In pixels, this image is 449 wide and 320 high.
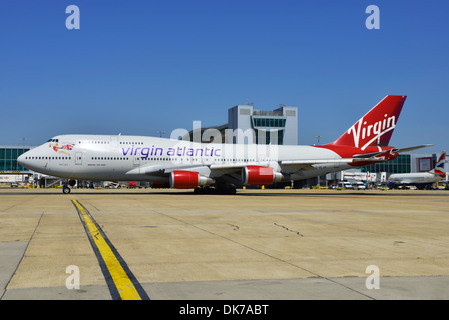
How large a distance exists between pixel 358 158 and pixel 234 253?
104ft

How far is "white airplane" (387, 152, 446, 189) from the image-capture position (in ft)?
269

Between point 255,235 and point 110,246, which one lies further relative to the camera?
point 255,235

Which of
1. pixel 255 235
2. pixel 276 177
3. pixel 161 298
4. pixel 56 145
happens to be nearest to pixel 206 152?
pixel 276 177

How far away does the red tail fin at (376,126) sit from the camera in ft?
129

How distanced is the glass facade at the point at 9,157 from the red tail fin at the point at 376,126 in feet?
291

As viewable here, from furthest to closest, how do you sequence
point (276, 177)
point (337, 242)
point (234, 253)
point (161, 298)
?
1. point (276, 177)
2. point (337, 242)
3. point (234, 253)
4. point (161, 298)

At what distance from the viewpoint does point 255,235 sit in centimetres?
1002

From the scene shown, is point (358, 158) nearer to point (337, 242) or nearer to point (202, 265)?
point (337, 242)

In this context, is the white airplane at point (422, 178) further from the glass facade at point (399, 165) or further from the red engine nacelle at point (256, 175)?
the red engine nacelle at point (256, 175)

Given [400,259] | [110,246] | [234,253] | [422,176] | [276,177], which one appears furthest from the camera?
[422,176]

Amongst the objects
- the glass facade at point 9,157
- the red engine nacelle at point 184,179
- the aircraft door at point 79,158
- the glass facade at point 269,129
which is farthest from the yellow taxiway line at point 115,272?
the glass facade at point 9,157

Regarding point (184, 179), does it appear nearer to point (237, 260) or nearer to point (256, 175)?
point (256, 175)

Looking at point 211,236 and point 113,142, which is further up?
point 113,142

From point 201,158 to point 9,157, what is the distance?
285ft
